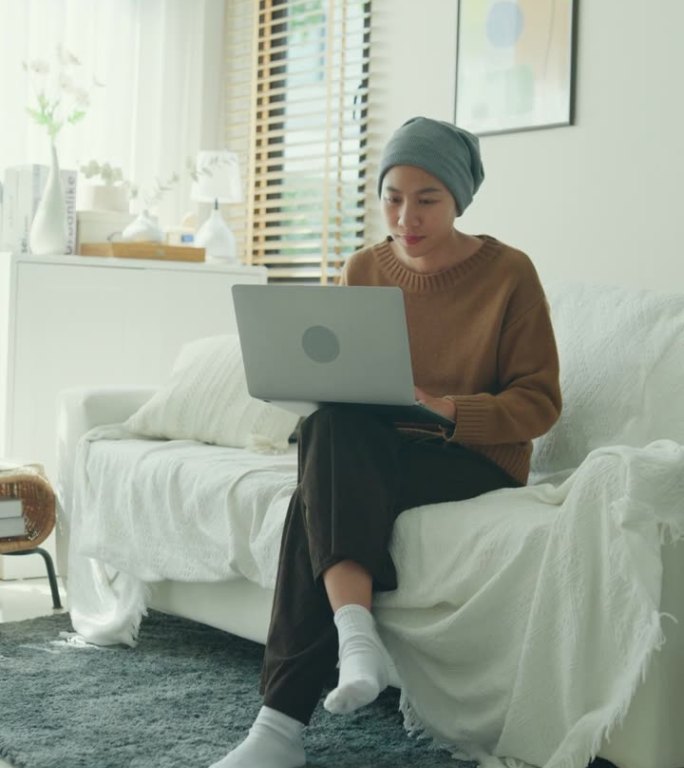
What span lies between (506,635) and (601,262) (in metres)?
1.48

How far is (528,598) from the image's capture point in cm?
191

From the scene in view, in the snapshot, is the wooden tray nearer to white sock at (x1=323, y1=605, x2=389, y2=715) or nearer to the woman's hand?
the woman's hand

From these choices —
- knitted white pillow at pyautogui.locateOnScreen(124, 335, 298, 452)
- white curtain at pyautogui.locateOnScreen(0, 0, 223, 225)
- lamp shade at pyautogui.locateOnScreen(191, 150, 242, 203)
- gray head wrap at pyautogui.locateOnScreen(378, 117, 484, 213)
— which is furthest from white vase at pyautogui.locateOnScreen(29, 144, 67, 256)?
gray head wrap at pyautogui.locateOnScreen(378, 117, 484, 213)

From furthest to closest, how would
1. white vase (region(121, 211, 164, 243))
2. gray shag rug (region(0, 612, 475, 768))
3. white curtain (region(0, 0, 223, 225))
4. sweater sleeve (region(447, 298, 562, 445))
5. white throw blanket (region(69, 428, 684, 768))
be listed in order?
1. white curtain (region(0, 0, 223, 225))
2. white vase (region(121, 211, 164, 243))
3. sweater sleeve (region(447, 298, 562, 445))
4. gray shag rug (region(0, 612, 475, 768))
5. white throw blanket (region(69, 428, 684, 768))

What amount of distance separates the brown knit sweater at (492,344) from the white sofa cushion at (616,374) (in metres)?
0.16

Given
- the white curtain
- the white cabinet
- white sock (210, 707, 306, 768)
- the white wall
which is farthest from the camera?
the white curtain

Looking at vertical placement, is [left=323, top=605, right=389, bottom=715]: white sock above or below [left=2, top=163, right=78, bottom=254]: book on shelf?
below

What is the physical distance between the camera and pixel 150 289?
3830 millimetres

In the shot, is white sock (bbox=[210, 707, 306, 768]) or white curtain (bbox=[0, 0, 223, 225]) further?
white curtain (bbox=[0, 0, 223, 225])

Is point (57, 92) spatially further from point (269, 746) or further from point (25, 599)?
point (269, 746)

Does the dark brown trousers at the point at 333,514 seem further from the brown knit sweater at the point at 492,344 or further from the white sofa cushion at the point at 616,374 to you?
the white sofa cushion at the point at 616,374

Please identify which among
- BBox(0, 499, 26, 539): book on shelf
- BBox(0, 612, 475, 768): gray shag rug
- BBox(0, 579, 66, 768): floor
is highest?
BBox(0, 499, 26, 539): book on shelf

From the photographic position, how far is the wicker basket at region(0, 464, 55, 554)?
123 inches

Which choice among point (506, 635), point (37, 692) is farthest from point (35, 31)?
point (506, 635)
